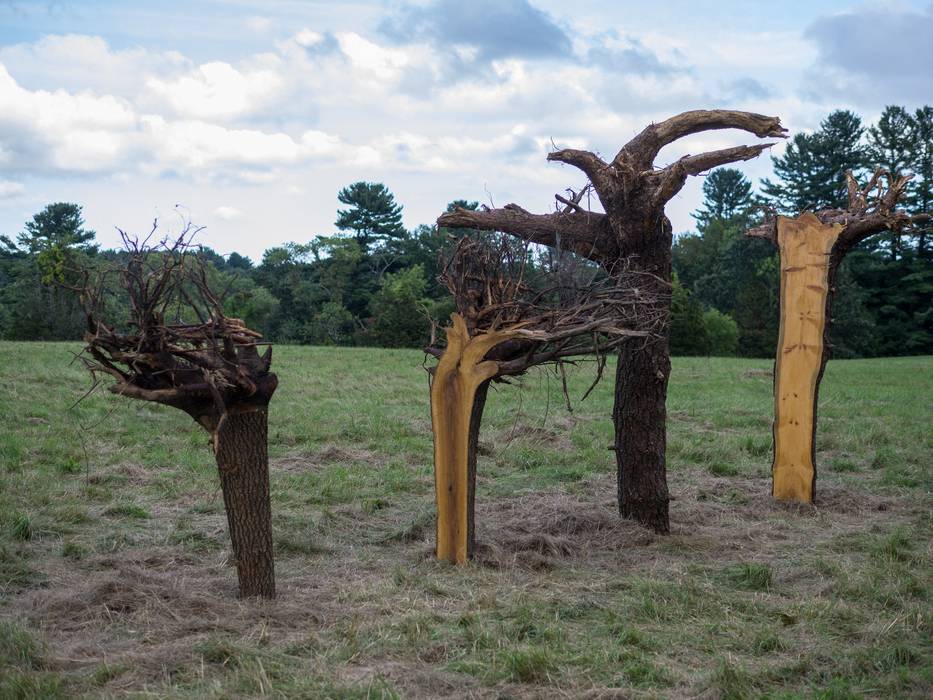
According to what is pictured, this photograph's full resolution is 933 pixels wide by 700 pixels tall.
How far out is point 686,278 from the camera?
52.5 metres

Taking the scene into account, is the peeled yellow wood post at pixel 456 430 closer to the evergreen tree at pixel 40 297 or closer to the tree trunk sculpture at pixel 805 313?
the tree trunk sculpture at pixel 805 313

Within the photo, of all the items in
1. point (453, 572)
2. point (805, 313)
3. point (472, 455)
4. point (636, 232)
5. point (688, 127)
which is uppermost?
point (688, 127)

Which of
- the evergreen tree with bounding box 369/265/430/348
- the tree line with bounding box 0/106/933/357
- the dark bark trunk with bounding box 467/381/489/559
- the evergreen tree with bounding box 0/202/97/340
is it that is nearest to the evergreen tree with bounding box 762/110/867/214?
the tree line with bounding box 0/106/933/357

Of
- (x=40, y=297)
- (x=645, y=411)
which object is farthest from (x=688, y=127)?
(x=40, y=297)

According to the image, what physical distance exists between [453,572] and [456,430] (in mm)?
1012

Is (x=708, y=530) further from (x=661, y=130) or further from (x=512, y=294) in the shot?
(x=661, y=130)

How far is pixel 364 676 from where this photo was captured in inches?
185

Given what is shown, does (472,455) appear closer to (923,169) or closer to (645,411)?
(645,411)

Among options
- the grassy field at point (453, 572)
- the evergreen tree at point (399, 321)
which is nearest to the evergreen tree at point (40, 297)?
the evergreen tree at point (399, 321)

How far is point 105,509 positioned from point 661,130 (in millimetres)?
5860

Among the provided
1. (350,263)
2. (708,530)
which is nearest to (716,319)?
(350,263)

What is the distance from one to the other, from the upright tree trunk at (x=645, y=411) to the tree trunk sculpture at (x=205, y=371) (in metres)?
3.21

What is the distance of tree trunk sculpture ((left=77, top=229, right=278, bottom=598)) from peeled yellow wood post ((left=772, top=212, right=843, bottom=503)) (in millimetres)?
5719

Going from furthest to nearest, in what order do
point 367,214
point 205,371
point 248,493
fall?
point 367,214
point 248,493
point 205,371
